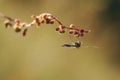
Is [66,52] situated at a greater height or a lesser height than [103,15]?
lesser

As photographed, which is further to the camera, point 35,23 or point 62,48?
point 62,48

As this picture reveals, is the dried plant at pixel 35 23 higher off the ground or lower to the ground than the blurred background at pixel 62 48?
lower

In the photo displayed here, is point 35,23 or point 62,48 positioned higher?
point 62,48

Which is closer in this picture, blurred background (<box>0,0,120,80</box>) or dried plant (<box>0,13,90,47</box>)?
dried plant (<box>0,13,90,47</box>)

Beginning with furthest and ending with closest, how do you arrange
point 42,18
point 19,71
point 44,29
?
1. point 44,29
2. point 19,71
3. point 42,18

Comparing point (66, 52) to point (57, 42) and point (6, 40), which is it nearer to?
point (57, 42)

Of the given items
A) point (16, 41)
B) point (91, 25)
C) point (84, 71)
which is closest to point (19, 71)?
point (16, 41)

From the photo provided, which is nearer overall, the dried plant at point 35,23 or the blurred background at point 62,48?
the dried plant at point 35,23

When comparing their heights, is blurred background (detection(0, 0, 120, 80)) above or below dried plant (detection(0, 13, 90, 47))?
above
